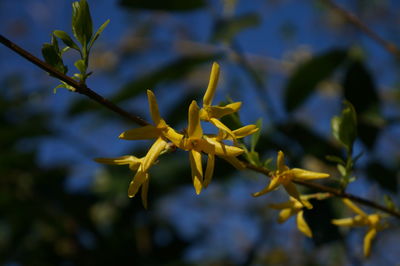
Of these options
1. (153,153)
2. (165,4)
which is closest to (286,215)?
(153,153)

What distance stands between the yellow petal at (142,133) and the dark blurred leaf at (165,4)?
680 millimetres

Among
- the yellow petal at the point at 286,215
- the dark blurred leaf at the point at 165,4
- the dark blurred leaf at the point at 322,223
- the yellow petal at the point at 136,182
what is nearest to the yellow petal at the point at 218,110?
the yellow petal at the point at 136,182

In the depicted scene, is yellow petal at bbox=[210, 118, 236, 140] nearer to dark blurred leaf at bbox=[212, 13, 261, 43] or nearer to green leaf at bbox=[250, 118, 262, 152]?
green leaf at bbox=[250, 118, 262, 152]

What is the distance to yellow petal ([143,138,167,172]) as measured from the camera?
533mm

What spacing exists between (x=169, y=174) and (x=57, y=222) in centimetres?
50

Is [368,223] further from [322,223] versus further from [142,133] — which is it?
[142,133]

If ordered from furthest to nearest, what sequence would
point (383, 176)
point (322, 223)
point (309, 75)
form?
point (309, 75)
point (383, 176)
point (322, 223)

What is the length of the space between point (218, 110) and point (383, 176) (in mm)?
852

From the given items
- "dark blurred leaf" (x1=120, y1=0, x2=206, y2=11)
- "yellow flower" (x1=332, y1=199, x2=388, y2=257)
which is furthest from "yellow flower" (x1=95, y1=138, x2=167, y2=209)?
"dark blurred leaf" (x1=120, y1=0, x2=206, y2=11)

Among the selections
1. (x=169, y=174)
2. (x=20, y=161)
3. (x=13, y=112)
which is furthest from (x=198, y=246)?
(x=13, y=112)

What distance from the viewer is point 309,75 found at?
1.30 meters

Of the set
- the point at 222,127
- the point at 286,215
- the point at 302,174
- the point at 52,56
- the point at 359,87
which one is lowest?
the point at 359,87

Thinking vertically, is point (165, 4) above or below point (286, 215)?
above

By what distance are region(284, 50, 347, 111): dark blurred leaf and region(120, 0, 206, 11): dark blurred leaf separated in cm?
39
